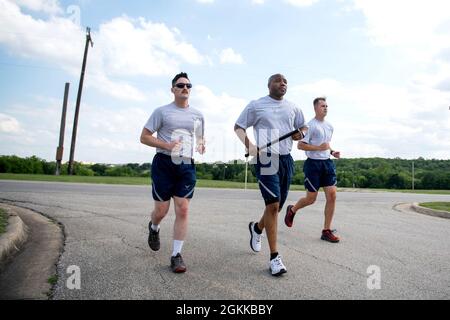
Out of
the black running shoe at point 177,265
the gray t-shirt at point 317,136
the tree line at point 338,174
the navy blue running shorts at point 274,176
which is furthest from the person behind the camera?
the tree line at point 338,174

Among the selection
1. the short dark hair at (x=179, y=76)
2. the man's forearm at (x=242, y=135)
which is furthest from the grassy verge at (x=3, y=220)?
the man's forearm at (x=242, y=135)

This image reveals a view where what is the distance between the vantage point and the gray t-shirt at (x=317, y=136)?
5.95m

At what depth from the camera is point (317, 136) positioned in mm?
5957

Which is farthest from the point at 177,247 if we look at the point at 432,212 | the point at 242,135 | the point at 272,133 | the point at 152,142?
the point at 432,212

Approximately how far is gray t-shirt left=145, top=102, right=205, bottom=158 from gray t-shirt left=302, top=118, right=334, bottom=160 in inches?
85.8

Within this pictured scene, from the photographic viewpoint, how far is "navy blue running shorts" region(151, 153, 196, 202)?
14.0 feet

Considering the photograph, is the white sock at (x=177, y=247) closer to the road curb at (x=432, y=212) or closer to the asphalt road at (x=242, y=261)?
the asphalt road at (x=242, y=261)

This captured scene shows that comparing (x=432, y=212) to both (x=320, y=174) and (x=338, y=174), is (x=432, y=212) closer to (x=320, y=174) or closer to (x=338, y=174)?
(x=320, y=174)

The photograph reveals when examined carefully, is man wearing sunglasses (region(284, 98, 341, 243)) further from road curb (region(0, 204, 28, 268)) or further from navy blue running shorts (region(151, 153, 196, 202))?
road curb (region(0, 204, 28, 268))

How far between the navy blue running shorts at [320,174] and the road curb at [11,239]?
4.07 metres

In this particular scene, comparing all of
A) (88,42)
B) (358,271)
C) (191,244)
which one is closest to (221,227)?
(191,244)

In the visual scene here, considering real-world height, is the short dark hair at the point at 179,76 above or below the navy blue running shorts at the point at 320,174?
above
